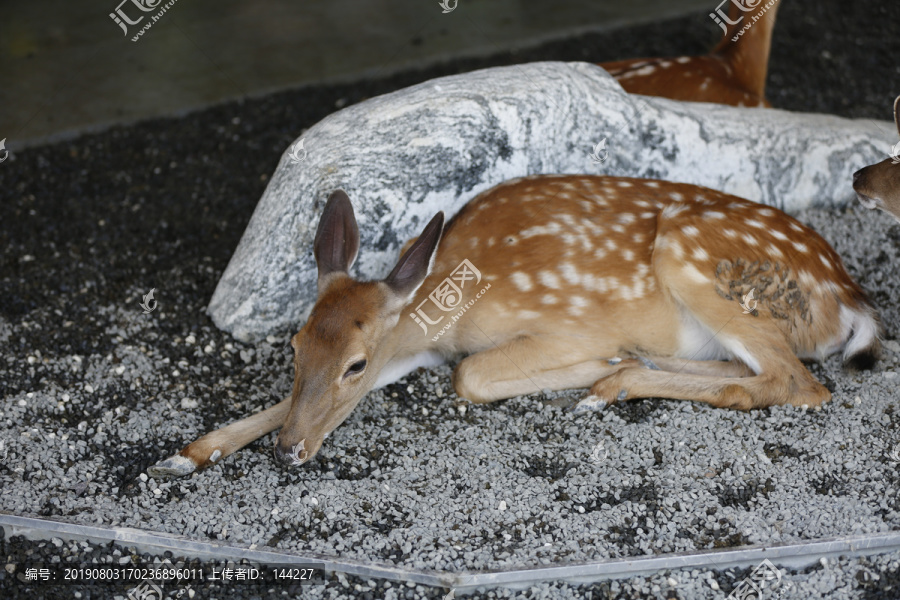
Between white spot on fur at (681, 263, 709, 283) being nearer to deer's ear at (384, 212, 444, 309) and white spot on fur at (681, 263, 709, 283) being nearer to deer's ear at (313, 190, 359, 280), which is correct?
deer's ear at (384, 212, 444, 309)

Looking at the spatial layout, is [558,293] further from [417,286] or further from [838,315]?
[838,315]

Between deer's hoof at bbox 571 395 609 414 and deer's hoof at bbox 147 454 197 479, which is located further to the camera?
deer's hoof at bbox 571 395 609 414

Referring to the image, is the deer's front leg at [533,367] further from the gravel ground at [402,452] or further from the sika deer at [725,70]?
the sika deer at [725,70]

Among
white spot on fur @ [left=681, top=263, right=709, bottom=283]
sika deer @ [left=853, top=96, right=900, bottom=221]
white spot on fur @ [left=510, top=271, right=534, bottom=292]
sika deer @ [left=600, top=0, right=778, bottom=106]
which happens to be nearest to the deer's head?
white spot on fur @ [left=510, top=271, right=534, bottom=292]

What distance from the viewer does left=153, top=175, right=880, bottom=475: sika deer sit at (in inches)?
134

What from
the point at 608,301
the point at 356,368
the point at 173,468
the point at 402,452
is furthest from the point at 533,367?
the point at 173,468

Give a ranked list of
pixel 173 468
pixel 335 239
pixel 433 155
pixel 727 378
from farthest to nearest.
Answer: pixel 433 155 < pixel 727 378 < pixel 335 239 < pixel 173 468

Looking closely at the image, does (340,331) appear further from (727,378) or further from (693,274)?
(727,378)

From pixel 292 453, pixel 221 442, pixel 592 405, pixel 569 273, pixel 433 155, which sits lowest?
pixel 592 405

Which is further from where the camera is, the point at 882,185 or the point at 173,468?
the point at 882,185

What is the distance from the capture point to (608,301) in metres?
3.60

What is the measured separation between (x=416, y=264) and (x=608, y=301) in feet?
2.75

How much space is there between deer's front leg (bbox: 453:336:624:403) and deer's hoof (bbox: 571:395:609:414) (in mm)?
169

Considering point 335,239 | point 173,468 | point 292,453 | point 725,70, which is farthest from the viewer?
point 725,70
